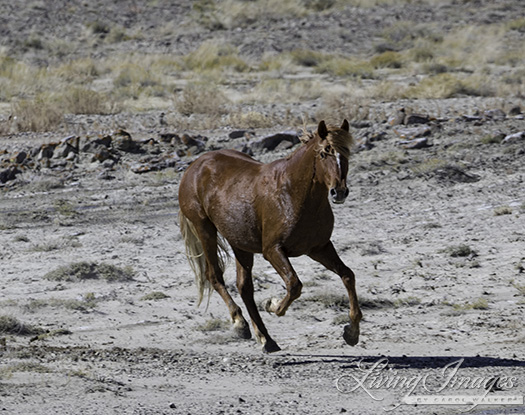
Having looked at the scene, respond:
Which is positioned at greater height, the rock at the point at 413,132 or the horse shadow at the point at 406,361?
the horse shadow at the point at 406,361

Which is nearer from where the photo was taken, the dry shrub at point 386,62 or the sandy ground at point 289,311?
the sandy ground at point 289,311

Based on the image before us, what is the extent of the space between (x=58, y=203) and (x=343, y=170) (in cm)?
918

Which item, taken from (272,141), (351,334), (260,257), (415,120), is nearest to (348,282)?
(351,334)

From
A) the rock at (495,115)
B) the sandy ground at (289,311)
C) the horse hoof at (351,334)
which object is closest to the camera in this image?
the sandy ground at (289,311)

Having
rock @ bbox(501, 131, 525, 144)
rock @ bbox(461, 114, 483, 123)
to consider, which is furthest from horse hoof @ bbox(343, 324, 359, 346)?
rock @ bbox(461, 114, 483, 123)

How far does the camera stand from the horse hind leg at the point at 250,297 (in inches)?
324

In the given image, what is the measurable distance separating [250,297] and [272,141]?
9893 mm

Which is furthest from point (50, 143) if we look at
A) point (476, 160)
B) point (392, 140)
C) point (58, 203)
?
point (476, 160)

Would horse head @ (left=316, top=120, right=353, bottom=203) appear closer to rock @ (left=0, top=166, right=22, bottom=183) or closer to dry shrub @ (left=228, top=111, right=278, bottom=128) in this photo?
rock @ (left=0, top=166, right=22, bottom=183)

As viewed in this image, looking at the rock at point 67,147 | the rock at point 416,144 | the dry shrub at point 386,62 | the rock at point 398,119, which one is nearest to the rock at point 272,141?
the rock at point 416,144

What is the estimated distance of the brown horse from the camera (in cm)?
756

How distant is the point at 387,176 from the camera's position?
52.9ft

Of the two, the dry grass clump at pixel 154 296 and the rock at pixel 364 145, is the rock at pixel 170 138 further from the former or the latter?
the dry grass clump at pixel 154 296

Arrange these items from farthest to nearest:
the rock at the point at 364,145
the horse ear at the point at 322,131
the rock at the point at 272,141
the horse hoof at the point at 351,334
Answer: the rock at the point at 272,141
the rock at the point at 364,145
the horse hoof at the point at 351,334
the horse ear at the point at 322,131
